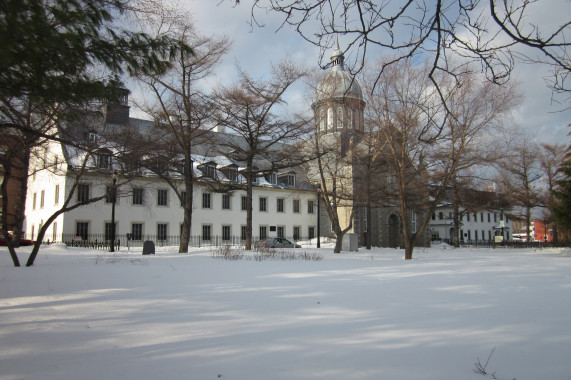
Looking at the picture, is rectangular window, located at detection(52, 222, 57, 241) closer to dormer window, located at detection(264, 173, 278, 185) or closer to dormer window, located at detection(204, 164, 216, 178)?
dormer window, located at detection(204, 164, 216, 178)

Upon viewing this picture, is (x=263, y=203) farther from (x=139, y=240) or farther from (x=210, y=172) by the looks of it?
(x=139, y=240)

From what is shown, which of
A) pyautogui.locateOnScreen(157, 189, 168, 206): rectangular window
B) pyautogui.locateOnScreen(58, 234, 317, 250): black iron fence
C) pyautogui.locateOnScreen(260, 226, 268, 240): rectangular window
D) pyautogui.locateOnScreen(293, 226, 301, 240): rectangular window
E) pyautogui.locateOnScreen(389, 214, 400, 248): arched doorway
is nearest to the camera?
pyautogui.locateOnScreen(58, 234, 317, 250): black iron fence

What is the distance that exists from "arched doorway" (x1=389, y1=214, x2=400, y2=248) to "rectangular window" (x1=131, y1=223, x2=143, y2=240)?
25427 mm

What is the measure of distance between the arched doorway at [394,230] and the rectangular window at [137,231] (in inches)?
1001

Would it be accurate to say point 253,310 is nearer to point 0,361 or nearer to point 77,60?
point 0,361

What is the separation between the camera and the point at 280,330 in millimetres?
5289

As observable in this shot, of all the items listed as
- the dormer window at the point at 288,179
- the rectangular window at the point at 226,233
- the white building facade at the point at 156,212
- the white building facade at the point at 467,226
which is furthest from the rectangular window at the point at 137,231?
the white building facade at the point at 467,226

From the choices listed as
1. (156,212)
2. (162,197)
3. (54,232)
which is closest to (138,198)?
(156,212)

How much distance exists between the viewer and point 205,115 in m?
20.2

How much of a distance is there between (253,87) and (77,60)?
15.0 meters

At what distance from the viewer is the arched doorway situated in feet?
145

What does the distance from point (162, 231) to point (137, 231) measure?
225 centimetres

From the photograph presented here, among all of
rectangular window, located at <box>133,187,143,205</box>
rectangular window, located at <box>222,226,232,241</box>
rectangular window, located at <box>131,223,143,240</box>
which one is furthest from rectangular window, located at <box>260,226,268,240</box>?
rectangular window, located at <box>133,187,143,205</box>

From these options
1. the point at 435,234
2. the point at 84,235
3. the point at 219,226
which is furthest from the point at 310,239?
the point at 435,234
